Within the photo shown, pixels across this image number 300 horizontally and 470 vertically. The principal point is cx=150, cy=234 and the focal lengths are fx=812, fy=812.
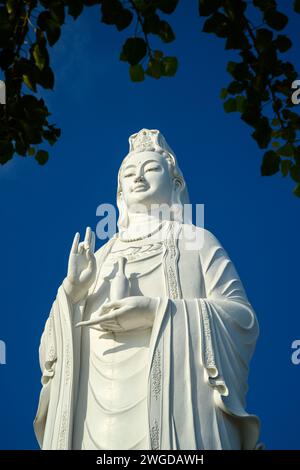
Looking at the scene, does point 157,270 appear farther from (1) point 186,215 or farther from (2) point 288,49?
(2) point 288,49

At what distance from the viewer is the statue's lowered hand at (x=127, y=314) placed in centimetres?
725

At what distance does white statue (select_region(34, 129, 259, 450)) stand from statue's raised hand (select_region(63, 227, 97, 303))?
10mm

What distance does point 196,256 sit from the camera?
→ 323 inches

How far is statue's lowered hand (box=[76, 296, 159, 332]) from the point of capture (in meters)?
7.25

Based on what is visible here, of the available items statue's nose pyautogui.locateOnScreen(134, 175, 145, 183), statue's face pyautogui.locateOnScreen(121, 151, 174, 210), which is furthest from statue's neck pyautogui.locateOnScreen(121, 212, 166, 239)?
statue's nose pyautogui.locateOnScreen(134, 175, 145, 183)

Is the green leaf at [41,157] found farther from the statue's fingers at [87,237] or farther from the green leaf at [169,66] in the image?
the statue's fingers at [87,237]

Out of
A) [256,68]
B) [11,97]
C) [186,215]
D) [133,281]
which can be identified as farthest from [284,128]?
[186,215]

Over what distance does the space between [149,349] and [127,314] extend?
1.21 ft

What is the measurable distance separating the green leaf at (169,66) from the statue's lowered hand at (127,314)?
245 centimetres

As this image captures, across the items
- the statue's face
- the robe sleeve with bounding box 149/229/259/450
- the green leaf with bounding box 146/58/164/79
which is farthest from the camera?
the statue's face

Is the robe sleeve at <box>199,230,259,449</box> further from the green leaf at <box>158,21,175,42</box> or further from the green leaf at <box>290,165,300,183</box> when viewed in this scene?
the green leaf at <box>158,21,175,42</box>

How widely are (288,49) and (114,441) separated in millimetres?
3564

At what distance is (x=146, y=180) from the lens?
9.01 metres

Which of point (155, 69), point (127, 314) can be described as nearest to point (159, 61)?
point (155, 69)
